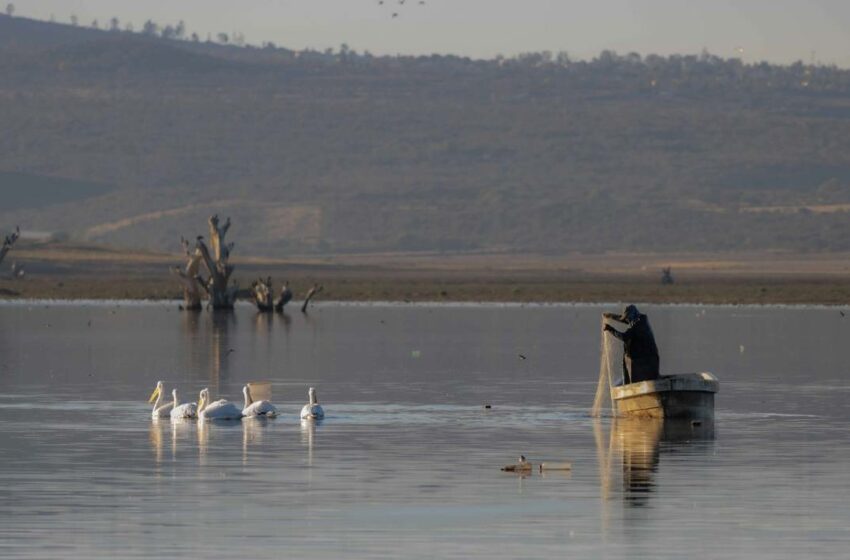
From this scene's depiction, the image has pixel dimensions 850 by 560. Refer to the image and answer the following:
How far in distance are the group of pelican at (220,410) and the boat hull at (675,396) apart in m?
4.44

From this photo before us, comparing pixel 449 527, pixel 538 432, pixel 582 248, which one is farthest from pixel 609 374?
pixel 582 248

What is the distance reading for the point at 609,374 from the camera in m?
32.4

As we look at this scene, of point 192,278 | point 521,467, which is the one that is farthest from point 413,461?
point 192,278

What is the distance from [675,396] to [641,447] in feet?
12.8

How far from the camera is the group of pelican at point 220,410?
101 ft

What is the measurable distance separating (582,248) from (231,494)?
6002 inches

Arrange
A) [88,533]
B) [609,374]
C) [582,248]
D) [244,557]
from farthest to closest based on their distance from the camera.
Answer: [582,248]
[609,374]
[88,533]
[244,557]

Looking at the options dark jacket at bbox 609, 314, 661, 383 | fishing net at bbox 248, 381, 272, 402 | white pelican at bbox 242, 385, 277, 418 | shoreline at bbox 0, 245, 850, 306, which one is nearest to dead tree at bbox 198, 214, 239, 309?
shoreline at bbox 0, 245, 850, 306

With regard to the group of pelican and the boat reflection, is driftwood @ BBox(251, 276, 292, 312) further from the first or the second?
the boat reflection

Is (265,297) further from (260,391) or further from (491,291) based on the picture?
(260,391)

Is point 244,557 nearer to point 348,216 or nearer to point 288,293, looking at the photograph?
point 288,293

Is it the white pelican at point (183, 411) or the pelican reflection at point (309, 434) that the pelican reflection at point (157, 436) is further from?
the pelican reflection at point (309, 434)

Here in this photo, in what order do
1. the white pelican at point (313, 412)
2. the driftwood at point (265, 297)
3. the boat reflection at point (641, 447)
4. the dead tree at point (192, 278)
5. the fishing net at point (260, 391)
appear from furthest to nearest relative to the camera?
the driftwood at point (265, 297) → the dead tree at point (192, 278) → the fishing net at point (260, 391) → the white pelican at point (313, 412) → the boat reflection at point (641, 447)

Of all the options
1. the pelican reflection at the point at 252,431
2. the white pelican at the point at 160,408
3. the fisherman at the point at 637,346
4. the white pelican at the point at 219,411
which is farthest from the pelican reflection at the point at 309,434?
the fisherman at the point at 637,346
